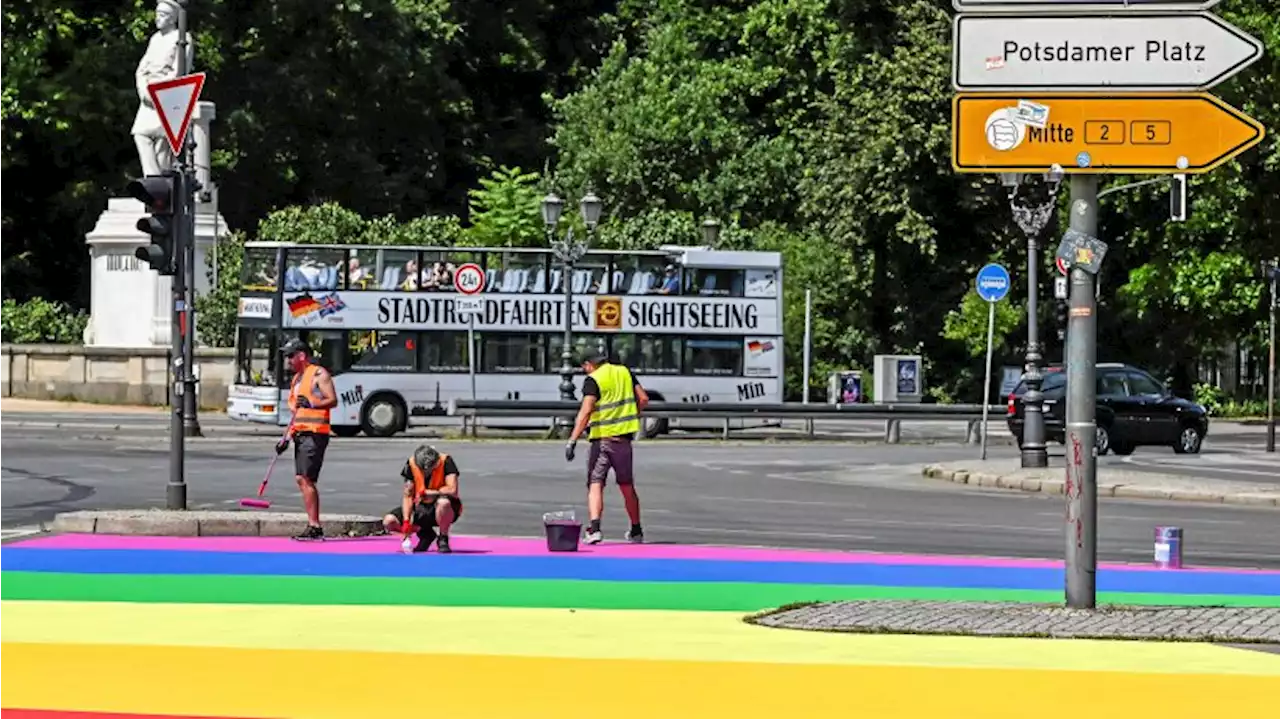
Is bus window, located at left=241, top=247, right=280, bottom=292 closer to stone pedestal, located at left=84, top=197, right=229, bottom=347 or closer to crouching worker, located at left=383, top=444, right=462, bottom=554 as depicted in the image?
stone pedestal, located at left=84, top=197, right=229, bottom=347

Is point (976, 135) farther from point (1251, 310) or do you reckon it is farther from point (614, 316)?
point (1251, 310)

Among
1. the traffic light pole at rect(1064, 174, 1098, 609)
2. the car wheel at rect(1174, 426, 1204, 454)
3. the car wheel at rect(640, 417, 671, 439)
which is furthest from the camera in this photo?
the car wheel at rect(640, 417, 671, 439)

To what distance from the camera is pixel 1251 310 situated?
62.7m

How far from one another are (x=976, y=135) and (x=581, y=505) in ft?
46.5

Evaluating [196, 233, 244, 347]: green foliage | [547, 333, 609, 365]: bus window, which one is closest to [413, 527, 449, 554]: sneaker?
[547, 333, 609, 365]: bus window

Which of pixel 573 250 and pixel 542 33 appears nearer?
pixel 573 250

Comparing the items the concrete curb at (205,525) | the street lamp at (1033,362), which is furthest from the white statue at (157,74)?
the concrete curb at (205,525)

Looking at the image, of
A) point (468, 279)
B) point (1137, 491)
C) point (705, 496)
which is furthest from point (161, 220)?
point (468, 279)

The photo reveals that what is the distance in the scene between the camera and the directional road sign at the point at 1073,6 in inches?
619

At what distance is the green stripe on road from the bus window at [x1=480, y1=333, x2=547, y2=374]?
3329 cm

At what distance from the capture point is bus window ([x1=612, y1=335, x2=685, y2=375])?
53.8 m

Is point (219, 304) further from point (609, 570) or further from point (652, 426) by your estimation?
point (609, 570)

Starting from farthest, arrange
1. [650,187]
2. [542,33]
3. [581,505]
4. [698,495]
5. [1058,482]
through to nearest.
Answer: [542,33]
[650,187]
[1058,482]
[698,495]
[581,505]

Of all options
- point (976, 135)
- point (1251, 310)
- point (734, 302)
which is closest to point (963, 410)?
point (734, 302)
